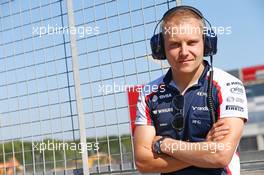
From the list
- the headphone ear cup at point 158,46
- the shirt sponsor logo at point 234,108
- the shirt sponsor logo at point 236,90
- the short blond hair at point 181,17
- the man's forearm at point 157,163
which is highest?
the short blond hair at point 181,17

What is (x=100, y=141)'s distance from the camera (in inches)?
172

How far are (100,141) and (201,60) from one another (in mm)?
2793

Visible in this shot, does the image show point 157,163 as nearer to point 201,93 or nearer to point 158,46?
point 201,93

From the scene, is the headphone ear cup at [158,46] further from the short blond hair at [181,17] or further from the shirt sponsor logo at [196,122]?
the shirt sponsor logo at [196,122]

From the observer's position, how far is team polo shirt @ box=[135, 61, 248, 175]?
5.47 ft

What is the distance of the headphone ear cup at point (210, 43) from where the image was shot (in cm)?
177

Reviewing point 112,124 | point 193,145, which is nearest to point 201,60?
point 193,145

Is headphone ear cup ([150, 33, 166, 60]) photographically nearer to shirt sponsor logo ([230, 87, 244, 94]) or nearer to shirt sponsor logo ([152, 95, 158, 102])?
shirt sponsor logo ([152, 95, 158, 102])

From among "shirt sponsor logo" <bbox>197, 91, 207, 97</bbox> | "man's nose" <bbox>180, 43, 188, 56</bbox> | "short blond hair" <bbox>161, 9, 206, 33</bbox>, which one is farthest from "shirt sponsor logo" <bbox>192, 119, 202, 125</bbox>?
"short blond hair" <bbox>161, 9, 206, 33</bbox>

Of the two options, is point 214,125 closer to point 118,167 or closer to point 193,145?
point 193,145

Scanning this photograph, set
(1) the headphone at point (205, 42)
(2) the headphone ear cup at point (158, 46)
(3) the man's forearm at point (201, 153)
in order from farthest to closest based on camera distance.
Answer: (2) the headphone ear cup at point (158, 46), (1) the headphone at point (205, 42), (3) the man's forearm at point (201, 153)
